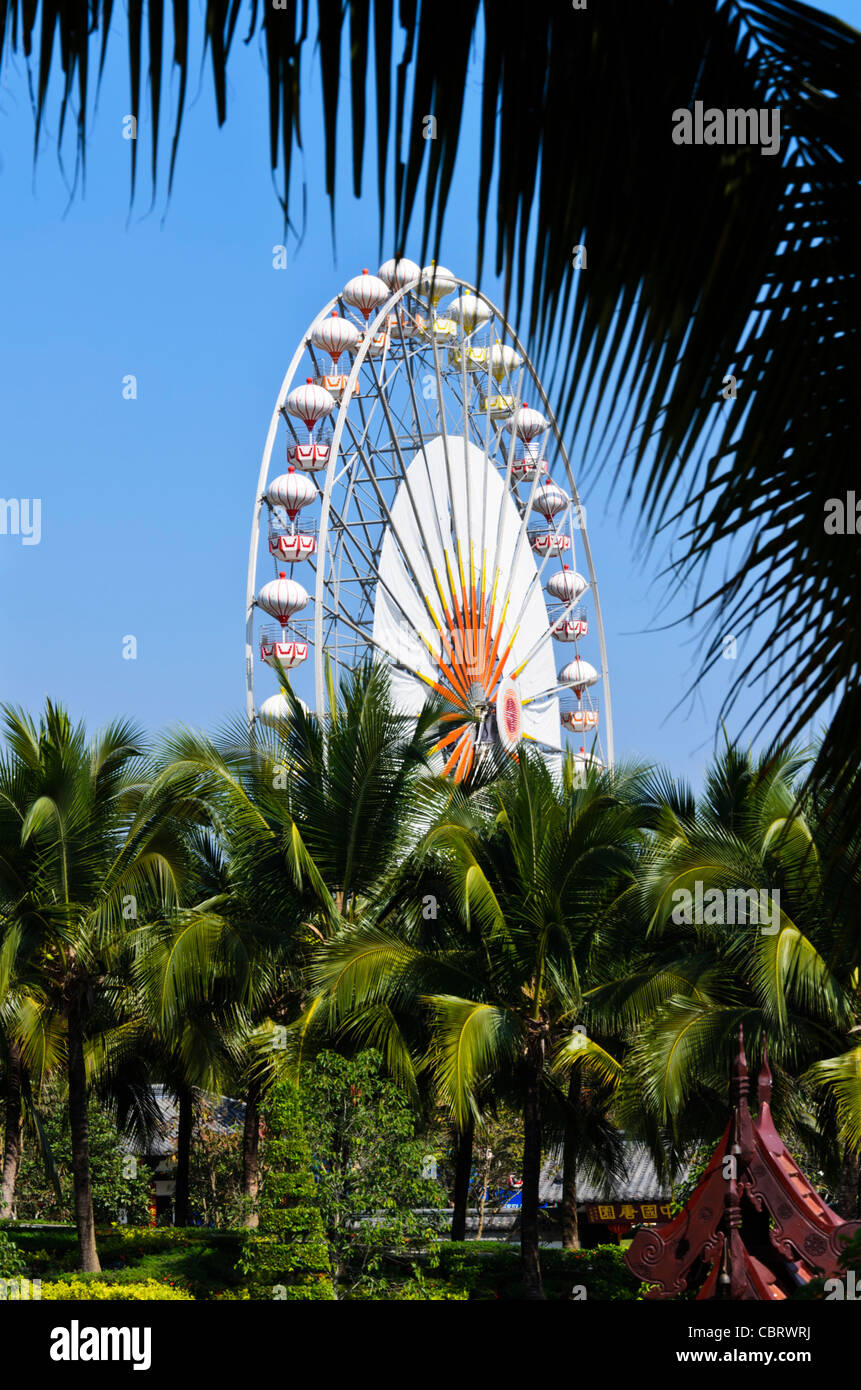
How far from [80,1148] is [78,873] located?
3.54 m

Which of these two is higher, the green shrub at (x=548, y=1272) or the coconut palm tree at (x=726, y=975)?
the coconut palm tree at (x=726, y=975)

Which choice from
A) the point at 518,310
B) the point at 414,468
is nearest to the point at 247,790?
the point at 414,468

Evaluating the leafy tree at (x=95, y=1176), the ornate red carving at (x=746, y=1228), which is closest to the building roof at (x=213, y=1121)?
the leafy tree at (x=95, y=1176)

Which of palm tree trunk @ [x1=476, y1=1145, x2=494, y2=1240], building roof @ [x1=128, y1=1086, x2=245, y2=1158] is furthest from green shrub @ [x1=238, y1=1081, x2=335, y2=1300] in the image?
palm tree trunk @ [x1=476, y1=1145, x2=494, y2=1240]

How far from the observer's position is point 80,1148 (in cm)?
1869

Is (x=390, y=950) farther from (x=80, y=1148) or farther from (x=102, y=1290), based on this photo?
(x=102, y=1290)

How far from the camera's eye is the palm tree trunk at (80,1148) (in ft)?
60.5

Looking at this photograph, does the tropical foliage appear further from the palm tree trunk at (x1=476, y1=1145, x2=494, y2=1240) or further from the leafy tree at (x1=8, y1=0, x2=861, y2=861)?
the palm tree trunk at (x1=476, y1=1145, x2=494, y2=1240)

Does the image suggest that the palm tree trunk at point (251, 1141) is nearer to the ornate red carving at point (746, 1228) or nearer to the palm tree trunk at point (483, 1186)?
the ornate red carving at point (746, 1228)

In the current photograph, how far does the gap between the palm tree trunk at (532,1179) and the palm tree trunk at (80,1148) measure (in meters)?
5.37

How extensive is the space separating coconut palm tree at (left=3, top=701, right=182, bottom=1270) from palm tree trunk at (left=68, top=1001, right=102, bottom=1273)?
0.01m

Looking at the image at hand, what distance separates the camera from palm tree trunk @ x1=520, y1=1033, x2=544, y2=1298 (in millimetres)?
18344

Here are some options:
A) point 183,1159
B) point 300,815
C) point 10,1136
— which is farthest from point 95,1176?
point 300,815

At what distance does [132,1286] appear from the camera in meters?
17.1
